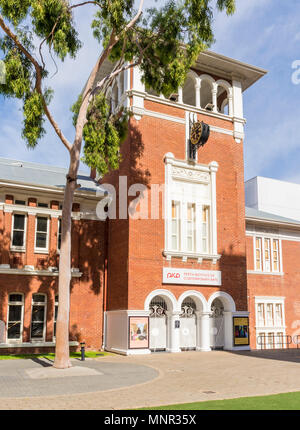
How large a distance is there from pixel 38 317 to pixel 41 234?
A: 169 inches

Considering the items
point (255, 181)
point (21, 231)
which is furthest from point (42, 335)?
point (255, 181)

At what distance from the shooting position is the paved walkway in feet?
32.2

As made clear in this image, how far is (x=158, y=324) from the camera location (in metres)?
22.9

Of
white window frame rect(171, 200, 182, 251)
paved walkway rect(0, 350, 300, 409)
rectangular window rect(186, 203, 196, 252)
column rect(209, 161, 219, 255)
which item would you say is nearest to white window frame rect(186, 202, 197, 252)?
rectangular window rect(186, 203, 196, 252)

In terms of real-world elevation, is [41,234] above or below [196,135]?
below

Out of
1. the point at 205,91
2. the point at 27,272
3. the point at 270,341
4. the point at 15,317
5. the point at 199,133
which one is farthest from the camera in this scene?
the point at 205,91

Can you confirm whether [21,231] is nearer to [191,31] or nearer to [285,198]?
[191,31]

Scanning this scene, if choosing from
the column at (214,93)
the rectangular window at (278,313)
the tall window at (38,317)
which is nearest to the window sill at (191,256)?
the tall window at (38,317)

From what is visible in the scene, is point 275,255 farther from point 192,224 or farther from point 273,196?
point 273,196

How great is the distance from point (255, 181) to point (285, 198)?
5.05 meters

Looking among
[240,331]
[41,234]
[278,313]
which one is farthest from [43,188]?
[278,313]

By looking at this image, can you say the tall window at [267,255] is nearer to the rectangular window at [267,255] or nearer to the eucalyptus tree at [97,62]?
the rectangular window at [267,255]

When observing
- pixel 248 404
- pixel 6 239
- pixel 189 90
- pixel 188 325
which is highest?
pixel 189 90

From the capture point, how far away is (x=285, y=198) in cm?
5300
